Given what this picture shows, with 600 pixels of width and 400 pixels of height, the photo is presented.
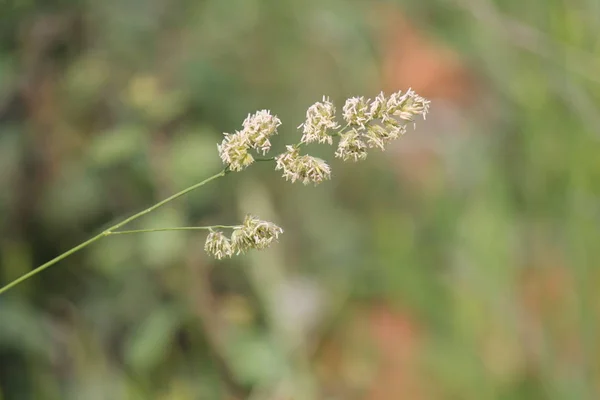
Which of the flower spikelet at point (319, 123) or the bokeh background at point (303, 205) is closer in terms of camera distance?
the flower spikelet at point (319, 123)

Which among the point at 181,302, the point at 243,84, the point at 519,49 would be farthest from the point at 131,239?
the point at 519,49

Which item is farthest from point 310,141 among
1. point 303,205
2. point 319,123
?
point 303,205

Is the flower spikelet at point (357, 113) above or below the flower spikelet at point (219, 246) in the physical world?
above

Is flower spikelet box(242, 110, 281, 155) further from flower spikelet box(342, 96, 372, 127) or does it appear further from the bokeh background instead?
the bokeh background

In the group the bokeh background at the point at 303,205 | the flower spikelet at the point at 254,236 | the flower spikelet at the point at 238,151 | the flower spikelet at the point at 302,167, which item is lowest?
the flower spikelet at the point at 254,236

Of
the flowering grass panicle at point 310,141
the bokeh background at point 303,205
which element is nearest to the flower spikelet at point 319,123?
the flowering grass panicle at point 310,141

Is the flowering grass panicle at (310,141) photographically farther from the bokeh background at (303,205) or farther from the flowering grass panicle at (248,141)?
the bokeh background at (303,205)

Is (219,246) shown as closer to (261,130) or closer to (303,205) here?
(261,130)

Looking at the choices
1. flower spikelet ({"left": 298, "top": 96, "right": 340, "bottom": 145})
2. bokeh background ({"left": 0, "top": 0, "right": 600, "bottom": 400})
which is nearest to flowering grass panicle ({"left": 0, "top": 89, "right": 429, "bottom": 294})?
flower spikelet ({"left": 298, "top": 96, "right": 340, "bottom": 145})
